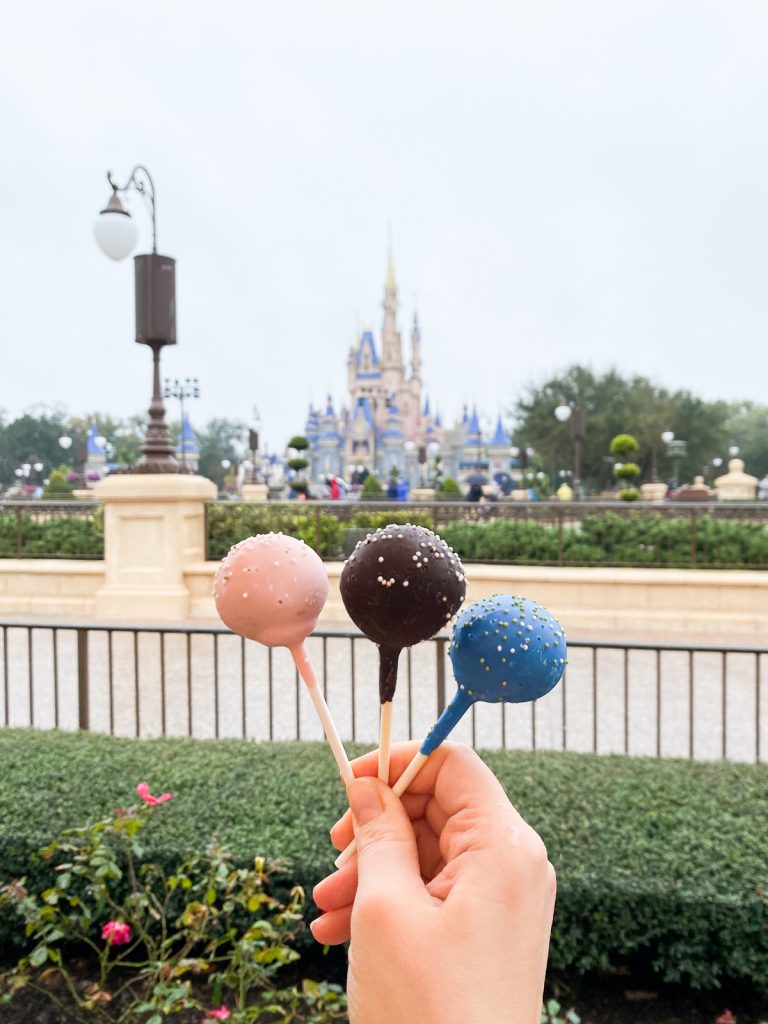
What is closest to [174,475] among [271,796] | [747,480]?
[271,796]

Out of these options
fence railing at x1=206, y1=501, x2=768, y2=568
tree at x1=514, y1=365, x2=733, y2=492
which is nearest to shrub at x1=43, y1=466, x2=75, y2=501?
fence railing at x1=206, y1=501, x2=768, y2=568

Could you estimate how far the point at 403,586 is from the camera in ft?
3.18

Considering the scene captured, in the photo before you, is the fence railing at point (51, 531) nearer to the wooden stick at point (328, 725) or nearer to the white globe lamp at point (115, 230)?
the white globe lamp at point (115, 230)

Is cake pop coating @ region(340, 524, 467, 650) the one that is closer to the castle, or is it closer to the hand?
the hand

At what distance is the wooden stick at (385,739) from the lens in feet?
3.18

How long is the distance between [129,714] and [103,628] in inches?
82.1

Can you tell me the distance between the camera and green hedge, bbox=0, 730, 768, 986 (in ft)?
8.96

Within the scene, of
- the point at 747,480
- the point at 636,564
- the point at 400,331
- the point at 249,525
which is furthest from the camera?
the point at 400,331

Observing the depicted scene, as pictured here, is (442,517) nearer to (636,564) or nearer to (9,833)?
(636,564)

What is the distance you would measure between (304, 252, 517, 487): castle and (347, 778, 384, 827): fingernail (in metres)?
65.3

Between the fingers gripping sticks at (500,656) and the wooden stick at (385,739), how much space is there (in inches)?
1.2

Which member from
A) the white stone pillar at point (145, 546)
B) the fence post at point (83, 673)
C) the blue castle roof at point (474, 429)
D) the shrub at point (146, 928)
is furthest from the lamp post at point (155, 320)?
the blue castle roof at point (474, 429)

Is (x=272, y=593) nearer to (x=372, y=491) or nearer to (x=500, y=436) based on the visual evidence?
(x=372, y=491)

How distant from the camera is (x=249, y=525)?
1165 cm
